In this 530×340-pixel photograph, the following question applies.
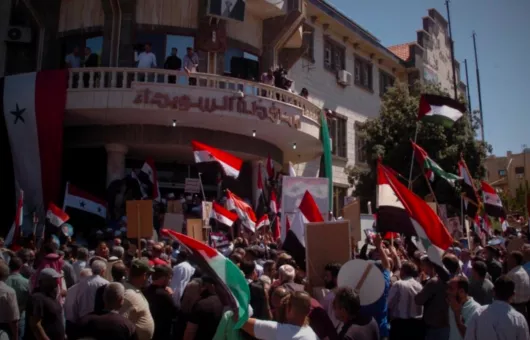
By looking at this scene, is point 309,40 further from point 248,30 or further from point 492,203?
point 492,203

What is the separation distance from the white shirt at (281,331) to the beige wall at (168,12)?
588 inches

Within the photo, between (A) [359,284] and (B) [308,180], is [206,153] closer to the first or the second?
(B) [308,180]

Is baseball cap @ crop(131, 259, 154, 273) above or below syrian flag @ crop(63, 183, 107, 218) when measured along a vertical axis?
below

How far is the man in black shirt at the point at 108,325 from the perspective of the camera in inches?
150

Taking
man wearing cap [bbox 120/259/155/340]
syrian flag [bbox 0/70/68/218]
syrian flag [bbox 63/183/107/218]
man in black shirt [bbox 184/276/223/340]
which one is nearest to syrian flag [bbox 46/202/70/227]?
syrian flag [bbox 63/183/107/218]

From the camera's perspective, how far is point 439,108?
1090cm

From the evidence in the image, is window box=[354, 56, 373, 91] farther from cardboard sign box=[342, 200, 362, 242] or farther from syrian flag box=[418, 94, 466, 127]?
cardboard sign box=[342, 200, 362, 242]

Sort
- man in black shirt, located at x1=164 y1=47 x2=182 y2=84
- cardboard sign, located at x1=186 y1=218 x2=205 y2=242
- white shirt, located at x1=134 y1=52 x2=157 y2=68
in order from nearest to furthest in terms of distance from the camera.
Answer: cardboard sign, located at x1=186 y1=218 x2=205 y2=242 < white shirt, located at x1=134 y1=52 x2=157 y2=68 < man in black shirt, located at x1=164 y1=47 x2=182 y2=84

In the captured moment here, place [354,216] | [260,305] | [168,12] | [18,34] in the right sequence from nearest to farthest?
1. [260,305]
2. [354,216]
3. [168,12]
4. [18,34]

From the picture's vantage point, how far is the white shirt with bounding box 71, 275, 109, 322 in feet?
17.9

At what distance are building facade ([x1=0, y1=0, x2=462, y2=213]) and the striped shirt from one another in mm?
9932

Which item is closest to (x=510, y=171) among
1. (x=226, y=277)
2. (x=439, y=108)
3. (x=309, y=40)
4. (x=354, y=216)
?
(x=309, y=40)

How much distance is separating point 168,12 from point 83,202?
7.32 m

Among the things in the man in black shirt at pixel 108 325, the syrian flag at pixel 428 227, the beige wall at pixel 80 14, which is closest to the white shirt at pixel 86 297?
the man in black shirt at pixel 108 325
